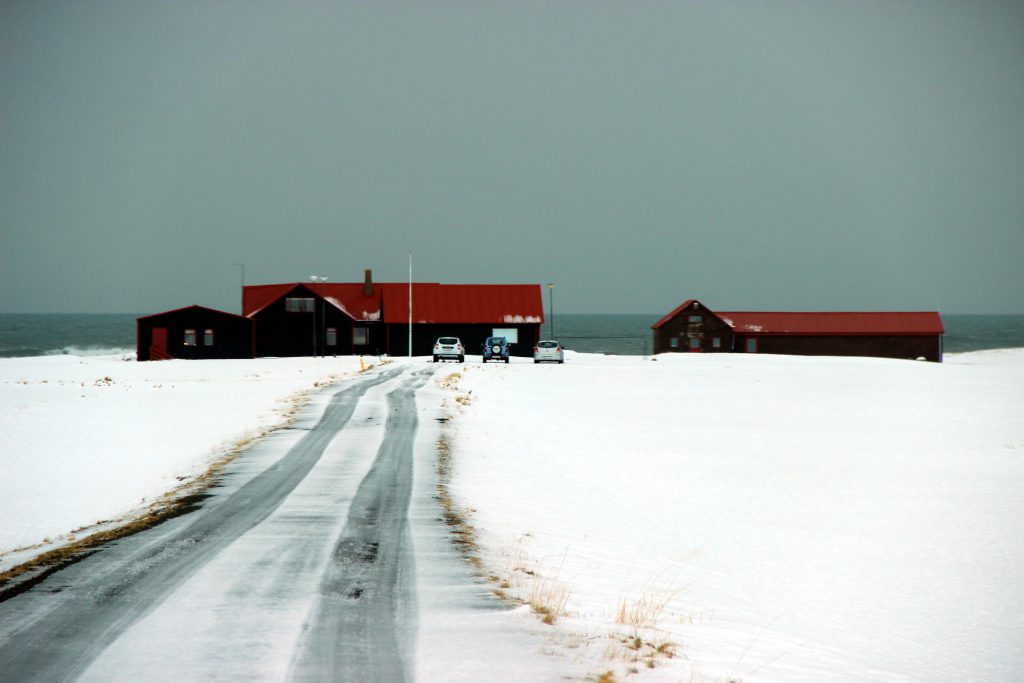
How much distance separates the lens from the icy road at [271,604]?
615 cm

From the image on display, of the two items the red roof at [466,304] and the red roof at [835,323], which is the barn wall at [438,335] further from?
the red roof at [835,323]

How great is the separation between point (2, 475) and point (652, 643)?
46.5 ft

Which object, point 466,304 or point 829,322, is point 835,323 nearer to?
point 829,322

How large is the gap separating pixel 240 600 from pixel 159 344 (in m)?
60.2

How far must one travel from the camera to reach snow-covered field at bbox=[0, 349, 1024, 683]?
7.95 m

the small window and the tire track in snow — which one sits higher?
the small window

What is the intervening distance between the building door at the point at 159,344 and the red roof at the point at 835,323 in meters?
47.8

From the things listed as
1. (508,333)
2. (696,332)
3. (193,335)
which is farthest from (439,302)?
(696,332)

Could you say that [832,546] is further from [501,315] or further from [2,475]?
[501,315]

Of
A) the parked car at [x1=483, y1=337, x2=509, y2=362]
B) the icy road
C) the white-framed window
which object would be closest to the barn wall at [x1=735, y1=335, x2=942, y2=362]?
the white-framed window

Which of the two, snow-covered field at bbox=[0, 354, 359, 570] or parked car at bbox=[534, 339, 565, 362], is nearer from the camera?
snow-covered field at bbox=[0, 354, 359, 570]

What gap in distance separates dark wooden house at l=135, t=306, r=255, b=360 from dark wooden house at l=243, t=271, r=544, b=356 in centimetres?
166

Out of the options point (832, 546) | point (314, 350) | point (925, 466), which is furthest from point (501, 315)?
point (832, 546)

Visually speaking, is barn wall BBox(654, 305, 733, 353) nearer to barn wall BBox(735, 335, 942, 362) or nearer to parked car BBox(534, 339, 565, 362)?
barn wall BBox(735, 335, 942, 362)
